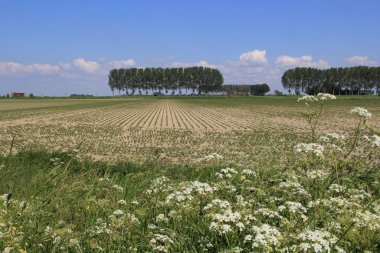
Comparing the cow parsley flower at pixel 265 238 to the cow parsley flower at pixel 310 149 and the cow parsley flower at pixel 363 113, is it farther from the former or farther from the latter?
the cow parsley flower at pixel 363 113

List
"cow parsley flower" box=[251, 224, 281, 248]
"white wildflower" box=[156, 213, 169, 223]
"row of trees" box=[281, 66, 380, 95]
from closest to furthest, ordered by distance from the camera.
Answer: "cow parsley flower" box=[251, 224, 281, 248] → "white wildflower" box=[156, 213, 169, 223] → "row of trees" box=[281, 66, 380, 95]

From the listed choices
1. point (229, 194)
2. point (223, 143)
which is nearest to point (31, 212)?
point (229, 194)

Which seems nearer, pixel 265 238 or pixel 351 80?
pixel 265 238

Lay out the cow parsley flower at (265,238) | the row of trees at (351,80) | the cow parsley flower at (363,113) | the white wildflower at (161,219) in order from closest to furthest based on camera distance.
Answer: the cow parsley flower at (265,238), the white wildflower at (161,219), the cow parsley flower at (363,113), the row of trees at (351,80)

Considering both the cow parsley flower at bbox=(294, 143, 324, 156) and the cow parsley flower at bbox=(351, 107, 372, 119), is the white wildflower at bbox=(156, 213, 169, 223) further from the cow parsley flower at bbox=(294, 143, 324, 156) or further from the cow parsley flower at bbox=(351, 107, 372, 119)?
the cow parsley flower at bbox=(351, 107, 372, 119)

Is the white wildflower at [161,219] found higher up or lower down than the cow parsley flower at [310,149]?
lower down

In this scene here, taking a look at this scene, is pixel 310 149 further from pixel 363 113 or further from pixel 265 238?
pixel 265 238

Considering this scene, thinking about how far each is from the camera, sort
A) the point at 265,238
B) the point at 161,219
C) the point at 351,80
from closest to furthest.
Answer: the point at 265,238 < the point at 161,219 < the point at 351,80

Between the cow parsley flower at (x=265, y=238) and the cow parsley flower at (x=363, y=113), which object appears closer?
the cow parsley flower at (x=265, y=238)

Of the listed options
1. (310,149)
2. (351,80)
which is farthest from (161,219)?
(351,80)

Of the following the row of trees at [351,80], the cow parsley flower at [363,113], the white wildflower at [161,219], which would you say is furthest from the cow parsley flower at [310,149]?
the row of trees at [351,80]

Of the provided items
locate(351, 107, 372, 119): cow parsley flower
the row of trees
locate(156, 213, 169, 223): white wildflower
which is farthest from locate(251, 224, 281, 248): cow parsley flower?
the row of trees

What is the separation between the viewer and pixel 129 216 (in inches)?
165

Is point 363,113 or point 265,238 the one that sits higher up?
point 363,113
